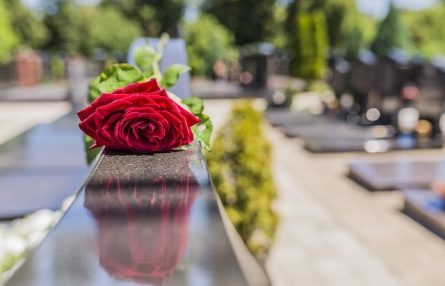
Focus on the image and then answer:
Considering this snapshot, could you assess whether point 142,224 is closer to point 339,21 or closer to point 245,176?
point 245,176

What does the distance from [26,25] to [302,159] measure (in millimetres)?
43887

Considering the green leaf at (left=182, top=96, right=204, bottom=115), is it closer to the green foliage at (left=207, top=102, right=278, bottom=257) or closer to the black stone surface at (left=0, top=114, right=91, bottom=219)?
the black stone surface at (left=0, top=114, right=91, bottom=219)

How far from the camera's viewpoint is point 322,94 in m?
24.7

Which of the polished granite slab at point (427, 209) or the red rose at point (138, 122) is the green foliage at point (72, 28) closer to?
the polished granite slab at point (427, 209)

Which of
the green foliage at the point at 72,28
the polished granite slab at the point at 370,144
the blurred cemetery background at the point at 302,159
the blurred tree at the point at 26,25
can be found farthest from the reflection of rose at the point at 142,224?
the blurred tree at the point at 26,25

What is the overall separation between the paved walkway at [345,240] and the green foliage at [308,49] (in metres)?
13.7

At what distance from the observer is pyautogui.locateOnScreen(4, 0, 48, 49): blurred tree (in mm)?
48750

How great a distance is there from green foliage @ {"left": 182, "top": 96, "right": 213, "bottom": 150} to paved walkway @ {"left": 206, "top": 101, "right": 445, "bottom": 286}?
3.51 m

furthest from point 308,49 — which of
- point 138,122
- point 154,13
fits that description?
point 154,13

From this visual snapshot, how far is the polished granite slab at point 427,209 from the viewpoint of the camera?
6.64 meters

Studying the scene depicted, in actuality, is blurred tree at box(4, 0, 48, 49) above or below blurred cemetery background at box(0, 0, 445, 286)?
above

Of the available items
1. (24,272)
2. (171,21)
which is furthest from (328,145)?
(171,21)

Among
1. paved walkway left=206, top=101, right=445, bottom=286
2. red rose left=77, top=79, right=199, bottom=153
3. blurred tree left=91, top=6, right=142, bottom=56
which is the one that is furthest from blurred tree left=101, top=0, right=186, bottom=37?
red rose left=77, top=79, right=199, bottom=153

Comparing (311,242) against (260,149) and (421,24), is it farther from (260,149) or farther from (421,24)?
(421,24)
